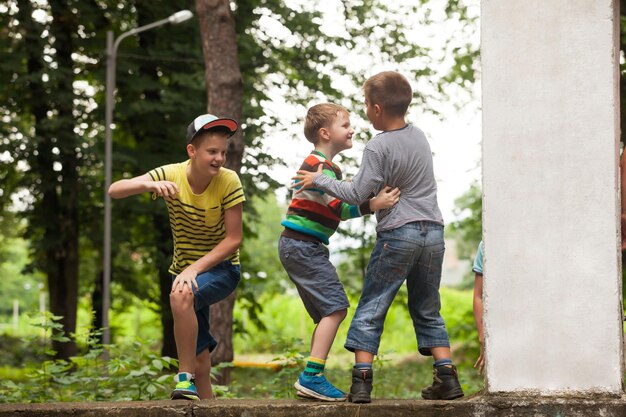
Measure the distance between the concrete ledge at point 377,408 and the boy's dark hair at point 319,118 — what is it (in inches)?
56.1

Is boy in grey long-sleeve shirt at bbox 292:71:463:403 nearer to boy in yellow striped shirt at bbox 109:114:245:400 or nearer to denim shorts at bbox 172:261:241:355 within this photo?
boy in yellow striped shirt at bbox 109:114:245:400

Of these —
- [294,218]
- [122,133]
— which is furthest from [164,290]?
[294,218]

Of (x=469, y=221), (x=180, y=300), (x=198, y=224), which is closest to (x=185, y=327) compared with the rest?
(x=180, y=300)

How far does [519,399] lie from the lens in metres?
4.43

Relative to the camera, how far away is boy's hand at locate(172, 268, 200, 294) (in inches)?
189

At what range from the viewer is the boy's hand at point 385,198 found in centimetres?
457

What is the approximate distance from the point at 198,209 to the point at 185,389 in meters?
0.96

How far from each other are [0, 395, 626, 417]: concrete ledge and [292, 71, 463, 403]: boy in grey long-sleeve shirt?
0.46 ft

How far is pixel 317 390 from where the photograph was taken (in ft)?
15.3

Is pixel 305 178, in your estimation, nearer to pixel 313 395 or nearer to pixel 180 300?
pixel 180 300

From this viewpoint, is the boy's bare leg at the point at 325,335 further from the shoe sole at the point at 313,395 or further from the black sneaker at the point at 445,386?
the black sneaker at the point at 445,386

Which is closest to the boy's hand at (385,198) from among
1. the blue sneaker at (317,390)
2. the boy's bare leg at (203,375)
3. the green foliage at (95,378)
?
the blue sneaker at (317,390)

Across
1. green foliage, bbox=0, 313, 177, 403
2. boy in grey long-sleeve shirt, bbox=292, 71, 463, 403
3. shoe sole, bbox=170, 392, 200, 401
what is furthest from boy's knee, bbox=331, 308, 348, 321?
green foliage, bbox=0, 313, 177, 403

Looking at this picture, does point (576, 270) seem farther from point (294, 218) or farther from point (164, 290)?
point (164, 290)
